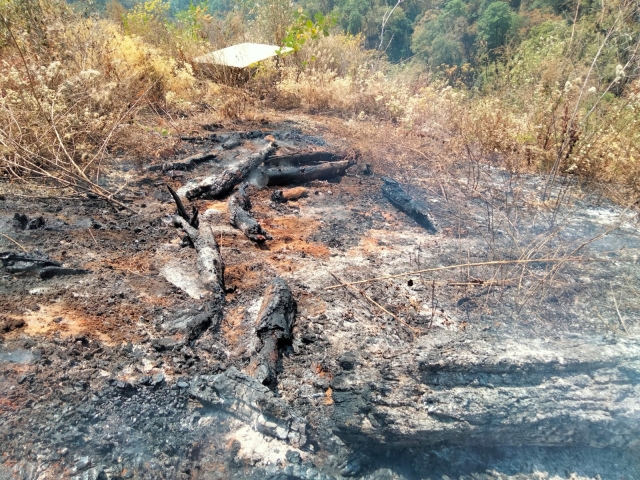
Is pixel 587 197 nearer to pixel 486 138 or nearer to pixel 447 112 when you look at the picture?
pixel 486 138

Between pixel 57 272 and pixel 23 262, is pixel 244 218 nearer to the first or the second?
pixel 57 272

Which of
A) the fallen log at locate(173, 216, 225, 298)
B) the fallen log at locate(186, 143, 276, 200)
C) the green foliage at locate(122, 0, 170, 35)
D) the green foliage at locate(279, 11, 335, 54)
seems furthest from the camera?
the green foliage at locate(122, 0, 170, 35)

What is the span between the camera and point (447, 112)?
7.30 metres

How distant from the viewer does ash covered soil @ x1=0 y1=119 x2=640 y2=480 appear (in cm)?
193

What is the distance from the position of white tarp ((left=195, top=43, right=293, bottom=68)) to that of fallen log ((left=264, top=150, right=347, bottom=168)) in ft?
11.8

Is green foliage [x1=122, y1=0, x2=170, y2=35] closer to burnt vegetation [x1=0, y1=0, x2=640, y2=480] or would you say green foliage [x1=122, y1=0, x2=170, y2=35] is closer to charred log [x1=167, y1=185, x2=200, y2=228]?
burnt vegetation [x1=0, y1=0, x2=640, y2=480]

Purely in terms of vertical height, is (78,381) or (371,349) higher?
(78,381)

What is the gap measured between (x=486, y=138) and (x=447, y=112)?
1.41 metres

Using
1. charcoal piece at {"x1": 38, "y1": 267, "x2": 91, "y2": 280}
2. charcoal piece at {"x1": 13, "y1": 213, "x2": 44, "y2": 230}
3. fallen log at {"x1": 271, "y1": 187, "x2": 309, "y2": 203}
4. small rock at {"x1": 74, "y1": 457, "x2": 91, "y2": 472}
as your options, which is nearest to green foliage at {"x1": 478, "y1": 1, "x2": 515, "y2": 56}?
fallen log at {"x1": 271, "y1": 187, "x2": 309, "y2": 203}

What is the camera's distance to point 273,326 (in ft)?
8.93

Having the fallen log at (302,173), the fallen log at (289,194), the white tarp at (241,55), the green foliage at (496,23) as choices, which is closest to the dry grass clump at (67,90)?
the white tarp at (241,55)

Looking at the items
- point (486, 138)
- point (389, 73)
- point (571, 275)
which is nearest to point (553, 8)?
point (389, 73)

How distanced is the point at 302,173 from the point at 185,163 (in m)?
1.75

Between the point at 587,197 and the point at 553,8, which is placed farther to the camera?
the point at 553,8
